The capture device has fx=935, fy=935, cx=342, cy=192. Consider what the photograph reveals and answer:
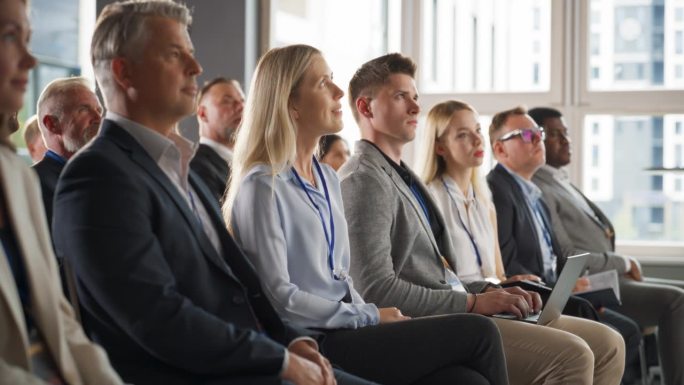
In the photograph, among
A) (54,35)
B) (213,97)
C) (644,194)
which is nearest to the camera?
(213,97)

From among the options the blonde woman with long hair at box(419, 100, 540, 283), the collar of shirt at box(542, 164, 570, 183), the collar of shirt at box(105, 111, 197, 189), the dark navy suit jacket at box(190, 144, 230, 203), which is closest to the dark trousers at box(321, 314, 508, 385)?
the collar of shirt at box(105, 111, 197, 189)

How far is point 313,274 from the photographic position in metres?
2.34

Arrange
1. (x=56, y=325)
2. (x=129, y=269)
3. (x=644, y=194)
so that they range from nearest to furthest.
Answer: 1. (x=56, y=325)
2. (x=129, y=269)
3. (x=644, y=194)

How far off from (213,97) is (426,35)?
2062 millimetres

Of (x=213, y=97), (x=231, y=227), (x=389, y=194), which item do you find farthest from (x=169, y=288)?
(x=213, y=97)

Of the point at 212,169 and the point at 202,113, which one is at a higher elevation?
the point at 202,113

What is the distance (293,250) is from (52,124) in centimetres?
108

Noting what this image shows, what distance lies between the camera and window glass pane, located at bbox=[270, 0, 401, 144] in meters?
6.14

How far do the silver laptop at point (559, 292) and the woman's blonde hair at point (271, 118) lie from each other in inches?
37.0

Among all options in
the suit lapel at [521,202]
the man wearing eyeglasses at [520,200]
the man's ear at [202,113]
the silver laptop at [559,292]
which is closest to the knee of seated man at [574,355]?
the silver laptop at [559,292]

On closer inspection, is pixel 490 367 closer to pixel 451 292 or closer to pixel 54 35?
pixel 451 292

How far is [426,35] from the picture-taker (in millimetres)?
6094

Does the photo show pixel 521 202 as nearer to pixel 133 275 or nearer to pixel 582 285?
pixel 582 285

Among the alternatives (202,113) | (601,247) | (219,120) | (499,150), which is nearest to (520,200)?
(499,150)
